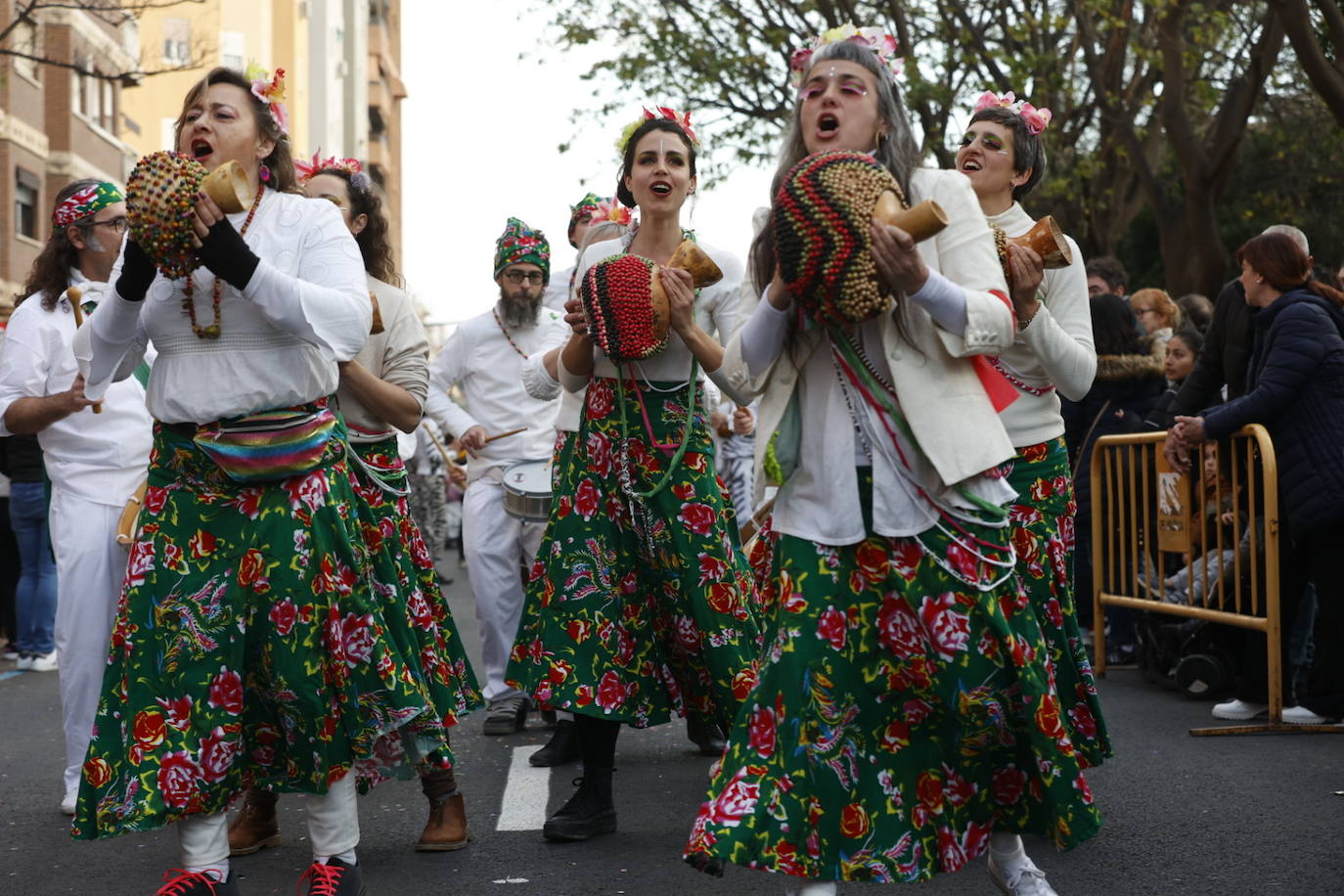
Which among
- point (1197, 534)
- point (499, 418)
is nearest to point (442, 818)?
point (499, 418)

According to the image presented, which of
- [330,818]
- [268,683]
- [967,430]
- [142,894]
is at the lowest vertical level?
[142,894]

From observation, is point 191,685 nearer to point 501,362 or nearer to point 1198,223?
point 501,362

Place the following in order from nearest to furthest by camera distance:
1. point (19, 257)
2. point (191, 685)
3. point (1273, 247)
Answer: point (191, 685) < point (1273, 247) < point (19, 257)

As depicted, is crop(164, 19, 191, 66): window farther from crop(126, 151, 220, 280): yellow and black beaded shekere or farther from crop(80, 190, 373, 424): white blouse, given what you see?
crop(126, 151, 220, 280): yellow and black beaded shekere

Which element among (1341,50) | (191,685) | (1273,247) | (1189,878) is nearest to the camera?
(191,685)

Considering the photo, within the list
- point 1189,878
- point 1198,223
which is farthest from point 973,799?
point 1198,223

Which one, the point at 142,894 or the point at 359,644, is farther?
the point at 142,894

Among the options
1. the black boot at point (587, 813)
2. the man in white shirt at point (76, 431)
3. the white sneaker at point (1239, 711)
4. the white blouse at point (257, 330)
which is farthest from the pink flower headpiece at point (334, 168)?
the white sneaker at point (1239, 711)

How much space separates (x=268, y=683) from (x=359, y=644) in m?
0.25

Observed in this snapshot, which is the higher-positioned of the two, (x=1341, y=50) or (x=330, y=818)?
(x=1341, y=50)

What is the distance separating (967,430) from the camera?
3.62m

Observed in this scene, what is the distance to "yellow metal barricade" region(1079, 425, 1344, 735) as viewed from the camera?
715 cm

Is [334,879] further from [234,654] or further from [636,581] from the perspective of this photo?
[636,581]

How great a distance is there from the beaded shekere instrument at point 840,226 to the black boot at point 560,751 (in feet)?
10.9
